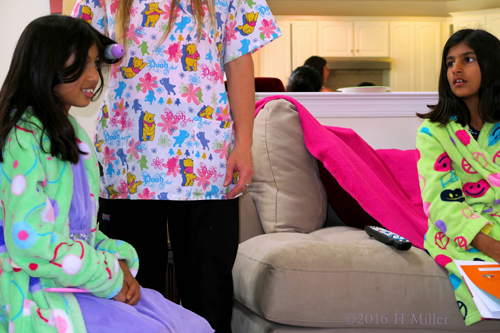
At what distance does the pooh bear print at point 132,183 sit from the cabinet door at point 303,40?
18.2 ft

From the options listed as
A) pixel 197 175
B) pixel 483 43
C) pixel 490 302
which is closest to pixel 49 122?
pixel 197 175

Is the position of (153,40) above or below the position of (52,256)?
above

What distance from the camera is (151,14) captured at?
99cm

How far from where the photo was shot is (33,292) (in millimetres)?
746

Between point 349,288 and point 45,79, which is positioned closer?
point 45,79

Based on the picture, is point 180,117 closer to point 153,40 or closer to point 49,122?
point 153,40

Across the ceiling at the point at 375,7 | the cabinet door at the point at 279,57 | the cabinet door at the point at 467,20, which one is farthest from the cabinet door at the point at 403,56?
the cabinet door at the point at 279,57

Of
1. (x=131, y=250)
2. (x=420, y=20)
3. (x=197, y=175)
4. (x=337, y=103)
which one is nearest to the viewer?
(x=131, y=250)

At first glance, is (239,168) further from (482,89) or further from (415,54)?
(415,54)

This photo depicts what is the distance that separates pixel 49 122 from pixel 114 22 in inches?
12.7

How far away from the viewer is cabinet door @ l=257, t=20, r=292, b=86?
6250 millimetres

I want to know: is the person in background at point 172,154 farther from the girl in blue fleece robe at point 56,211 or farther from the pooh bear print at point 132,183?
the girl in blue fleece robe at point 56,211

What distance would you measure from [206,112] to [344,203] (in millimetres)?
809

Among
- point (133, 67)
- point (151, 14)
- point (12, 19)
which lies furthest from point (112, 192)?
point (12, 19)
